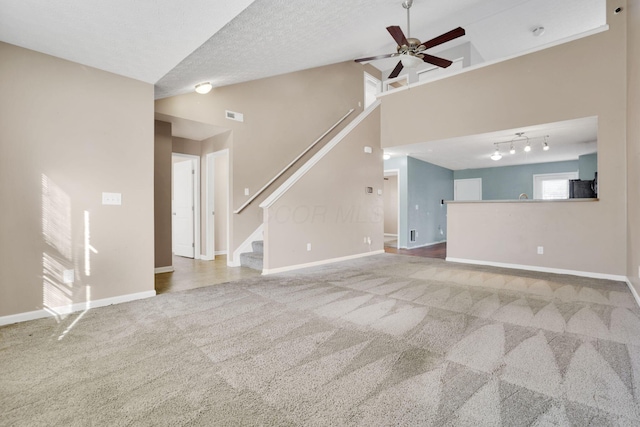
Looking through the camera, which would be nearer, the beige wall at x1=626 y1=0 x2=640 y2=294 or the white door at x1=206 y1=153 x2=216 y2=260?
the beige wall at x1=626 y1=0 x2=640 y2=294

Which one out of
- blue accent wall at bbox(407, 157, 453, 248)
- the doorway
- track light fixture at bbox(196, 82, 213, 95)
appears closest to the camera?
track light fixture at bbox(196, 82, 213, 95)

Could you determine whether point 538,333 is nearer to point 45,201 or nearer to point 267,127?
point 45,201

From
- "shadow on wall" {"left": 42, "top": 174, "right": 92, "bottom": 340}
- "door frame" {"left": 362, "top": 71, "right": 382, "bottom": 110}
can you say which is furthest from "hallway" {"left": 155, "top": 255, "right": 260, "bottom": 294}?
"door frame" {"left": 362, "top": 71, "right": 382, "bottom": 110}

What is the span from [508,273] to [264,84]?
5.51m

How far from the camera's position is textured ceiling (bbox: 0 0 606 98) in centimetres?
220

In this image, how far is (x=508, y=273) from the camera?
470 centimetres

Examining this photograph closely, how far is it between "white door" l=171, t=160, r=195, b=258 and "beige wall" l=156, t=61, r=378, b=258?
146cm

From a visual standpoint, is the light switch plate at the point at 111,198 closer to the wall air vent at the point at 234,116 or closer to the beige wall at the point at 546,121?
the wall air vent at the point at 234,116

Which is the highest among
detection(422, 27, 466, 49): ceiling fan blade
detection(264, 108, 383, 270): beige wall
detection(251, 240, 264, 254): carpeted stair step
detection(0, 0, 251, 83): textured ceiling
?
detection(422, 27, 466, 49): ceiling fan blade

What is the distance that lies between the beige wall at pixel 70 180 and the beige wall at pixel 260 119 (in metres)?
1.25

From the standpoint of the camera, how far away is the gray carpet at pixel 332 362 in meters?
1.47

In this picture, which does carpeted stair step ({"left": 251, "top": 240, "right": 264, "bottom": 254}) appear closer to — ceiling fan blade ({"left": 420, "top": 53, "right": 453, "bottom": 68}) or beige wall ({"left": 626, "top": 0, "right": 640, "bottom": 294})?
ceiling fan blade ({"left": 420, "top": 53, "right": 453, "bottom": 68})

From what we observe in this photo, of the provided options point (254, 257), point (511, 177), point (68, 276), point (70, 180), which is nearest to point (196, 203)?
point (254, 257)

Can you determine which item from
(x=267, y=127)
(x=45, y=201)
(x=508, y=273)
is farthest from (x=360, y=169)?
(x=45, y=201)
